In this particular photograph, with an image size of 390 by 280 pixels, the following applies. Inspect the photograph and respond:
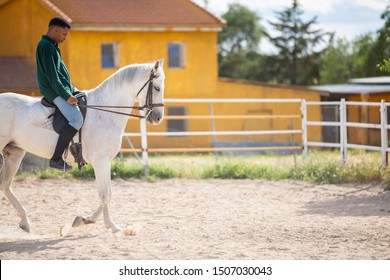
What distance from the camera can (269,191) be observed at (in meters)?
12.7

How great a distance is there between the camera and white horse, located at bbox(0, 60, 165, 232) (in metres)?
8.61

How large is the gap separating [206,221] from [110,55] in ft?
60.0

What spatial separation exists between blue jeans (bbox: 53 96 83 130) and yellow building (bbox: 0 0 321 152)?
54.4 feet

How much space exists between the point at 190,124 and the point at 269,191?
584 inches

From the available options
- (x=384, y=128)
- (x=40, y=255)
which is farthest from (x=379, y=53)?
(x=40, y=255)

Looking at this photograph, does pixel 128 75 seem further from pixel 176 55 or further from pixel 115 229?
pixel 176 55

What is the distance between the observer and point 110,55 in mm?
27109

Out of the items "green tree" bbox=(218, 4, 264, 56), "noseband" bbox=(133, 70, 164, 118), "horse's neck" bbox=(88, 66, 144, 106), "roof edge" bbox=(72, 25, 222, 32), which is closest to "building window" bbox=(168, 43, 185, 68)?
"roof edge" bbox=(72, 25, 222, 32)

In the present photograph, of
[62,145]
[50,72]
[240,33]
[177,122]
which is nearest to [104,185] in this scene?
[62,145]

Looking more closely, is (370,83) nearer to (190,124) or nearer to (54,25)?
(190,124)

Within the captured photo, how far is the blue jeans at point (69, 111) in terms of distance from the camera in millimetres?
8445

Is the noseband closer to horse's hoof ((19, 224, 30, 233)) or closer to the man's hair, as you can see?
the man's hair

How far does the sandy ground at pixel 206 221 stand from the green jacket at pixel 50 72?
5.08 ft
